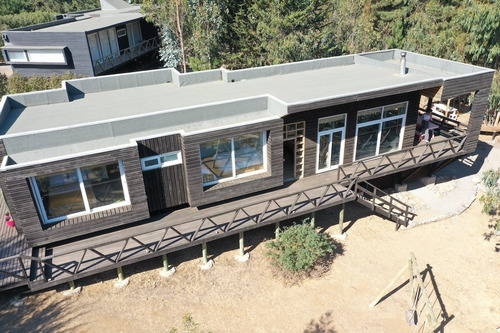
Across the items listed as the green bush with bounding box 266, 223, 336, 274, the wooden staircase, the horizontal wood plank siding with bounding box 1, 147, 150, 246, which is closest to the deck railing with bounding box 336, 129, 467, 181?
the wooden staircase

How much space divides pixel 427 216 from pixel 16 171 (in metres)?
15.9

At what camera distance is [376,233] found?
53.3ft

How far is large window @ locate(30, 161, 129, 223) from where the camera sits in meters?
11.8

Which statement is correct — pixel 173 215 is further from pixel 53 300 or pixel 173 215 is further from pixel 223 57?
pixel 223 57

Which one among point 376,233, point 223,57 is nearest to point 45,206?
point 376,233

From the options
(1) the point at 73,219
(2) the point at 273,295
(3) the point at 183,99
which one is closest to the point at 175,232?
(1) the point at 73,219

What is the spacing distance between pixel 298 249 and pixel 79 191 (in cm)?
763

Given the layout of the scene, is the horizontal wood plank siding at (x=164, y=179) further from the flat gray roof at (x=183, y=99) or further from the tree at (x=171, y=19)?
the tree at (x=171, y=19)

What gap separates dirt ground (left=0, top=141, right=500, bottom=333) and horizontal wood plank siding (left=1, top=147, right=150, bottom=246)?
2.10 m

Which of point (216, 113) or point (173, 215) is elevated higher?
point (216, 113)

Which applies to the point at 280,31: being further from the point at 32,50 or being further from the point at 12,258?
the point at 12,258

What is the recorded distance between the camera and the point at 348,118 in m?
15.4

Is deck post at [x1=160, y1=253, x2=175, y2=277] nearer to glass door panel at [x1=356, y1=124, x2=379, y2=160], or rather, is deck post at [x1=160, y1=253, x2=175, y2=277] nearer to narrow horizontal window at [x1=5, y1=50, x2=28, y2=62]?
glass door panel at [x1=356, y1=124, x2=379, y2=160]

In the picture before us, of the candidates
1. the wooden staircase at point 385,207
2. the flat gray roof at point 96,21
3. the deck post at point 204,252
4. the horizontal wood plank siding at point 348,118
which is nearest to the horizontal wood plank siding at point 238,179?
the horizontal wood plank siding at point 348,118
